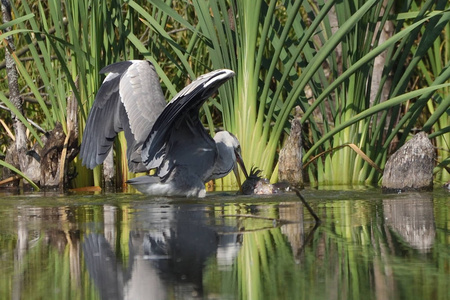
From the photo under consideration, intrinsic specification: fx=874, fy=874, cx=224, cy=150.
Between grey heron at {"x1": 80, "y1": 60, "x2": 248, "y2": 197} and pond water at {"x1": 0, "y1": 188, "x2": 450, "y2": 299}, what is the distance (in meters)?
0.76

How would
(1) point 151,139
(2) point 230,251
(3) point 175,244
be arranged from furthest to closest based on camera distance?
(1) point 151,139, (3) point 175,244, (2) point 230,251

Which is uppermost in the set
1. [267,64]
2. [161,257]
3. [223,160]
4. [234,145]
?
[267,64]

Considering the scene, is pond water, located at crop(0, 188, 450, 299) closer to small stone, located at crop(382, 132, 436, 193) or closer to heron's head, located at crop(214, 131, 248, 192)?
small stone, located at crop(382, 132, 436, 193)

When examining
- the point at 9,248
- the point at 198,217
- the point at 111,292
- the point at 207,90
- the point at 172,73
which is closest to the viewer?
the point at 111,292

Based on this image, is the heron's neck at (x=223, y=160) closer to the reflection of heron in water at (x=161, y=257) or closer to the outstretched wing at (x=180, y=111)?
the outstretched wing at (x=180, y=111)

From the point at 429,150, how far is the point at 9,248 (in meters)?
3.45

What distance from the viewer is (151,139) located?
6.06 meters

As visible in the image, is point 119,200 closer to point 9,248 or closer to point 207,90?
point 207,90

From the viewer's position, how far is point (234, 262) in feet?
10.7

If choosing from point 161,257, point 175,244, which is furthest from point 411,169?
point 161,257

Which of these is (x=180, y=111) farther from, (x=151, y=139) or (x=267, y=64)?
(x=267, y=64)

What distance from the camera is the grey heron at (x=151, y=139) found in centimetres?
623

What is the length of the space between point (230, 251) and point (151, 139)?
265cm

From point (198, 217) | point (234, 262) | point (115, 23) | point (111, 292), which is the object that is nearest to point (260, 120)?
point (115, 23)
